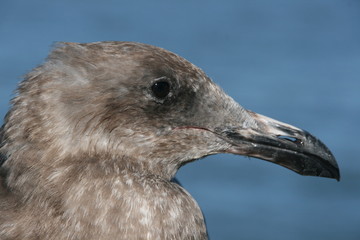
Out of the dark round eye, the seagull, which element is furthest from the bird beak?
the dark round eye

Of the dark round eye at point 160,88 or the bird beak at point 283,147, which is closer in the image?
the dark round eye at point 160,88

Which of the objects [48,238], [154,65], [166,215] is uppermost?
[154,65]

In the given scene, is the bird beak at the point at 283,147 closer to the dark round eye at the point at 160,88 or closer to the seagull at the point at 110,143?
the seagull at the point at 110,143

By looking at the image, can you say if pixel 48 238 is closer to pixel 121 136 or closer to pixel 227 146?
pixel 121 136

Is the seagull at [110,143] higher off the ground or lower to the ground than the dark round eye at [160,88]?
lower

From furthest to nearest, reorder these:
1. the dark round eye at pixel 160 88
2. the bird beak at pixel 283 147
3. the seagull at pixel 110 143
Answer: the bird beak at pixel 283 147
the dark round eye at pixel 160 88
the seagull at pixel 110 143

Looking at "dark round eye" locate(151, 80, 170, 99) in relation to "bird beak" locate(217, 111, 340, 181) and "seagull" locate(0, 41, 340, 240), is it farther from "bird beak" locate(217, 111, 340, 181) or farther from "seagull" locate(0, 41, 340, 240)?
"bird beak" locate(217, 111, 340, 181)

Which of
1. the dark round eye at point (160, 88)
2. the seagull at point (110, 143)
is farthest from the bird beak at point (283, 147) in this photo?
the dark round eye at point (160, 88)

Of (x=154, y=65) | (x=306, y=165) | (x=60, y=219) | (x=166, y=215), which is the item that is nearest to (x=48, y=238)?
(x=60, y=219)
